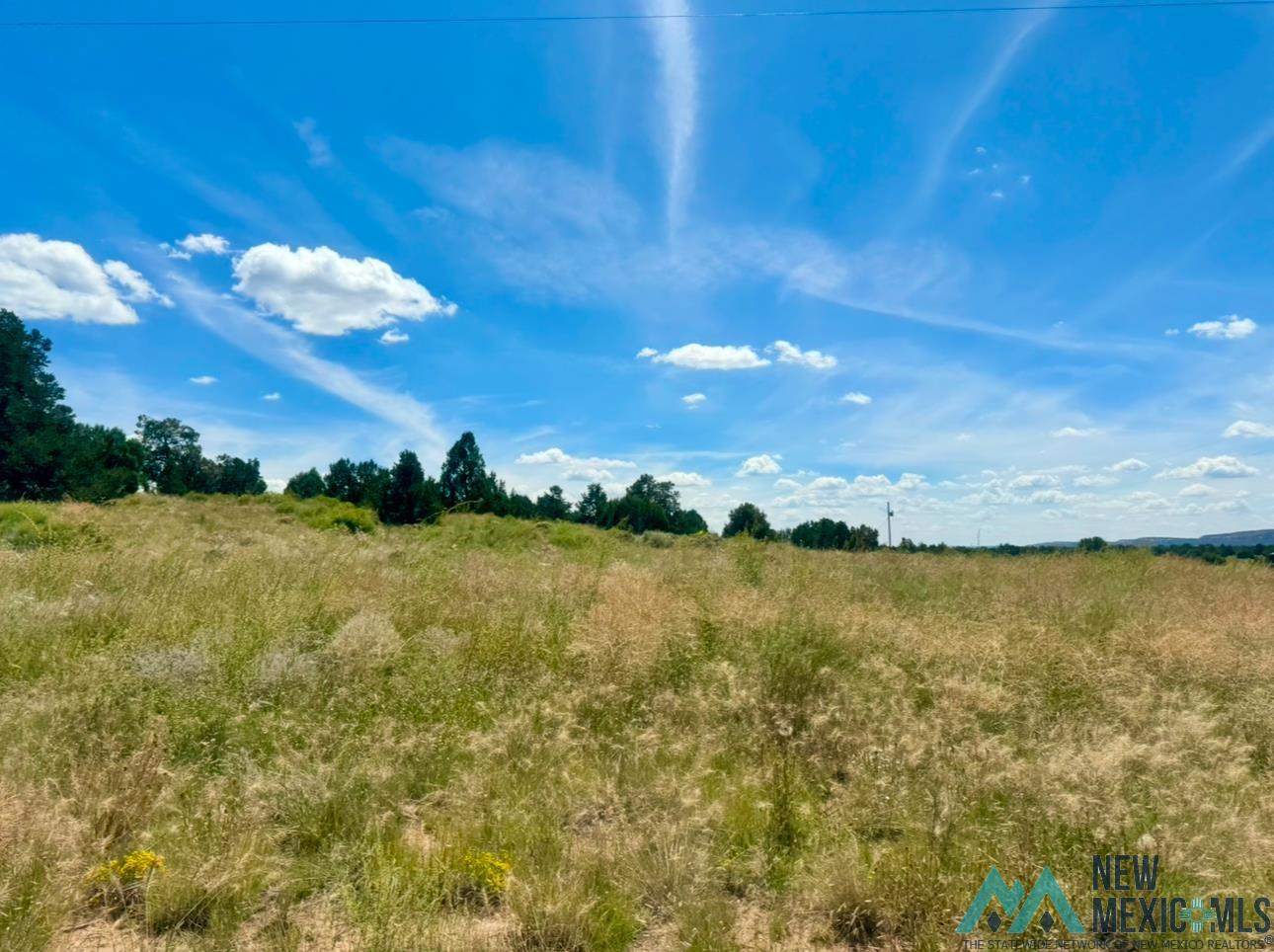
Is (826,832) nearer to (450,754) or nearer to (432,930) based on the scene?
(432,930)

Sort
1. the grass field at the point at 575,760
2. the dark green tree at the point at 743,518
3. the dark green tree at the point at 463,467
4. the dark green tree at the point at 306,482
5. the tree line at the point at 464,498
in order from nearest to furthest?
the grass field at the point at 575,760 < the dark green tree at the point at 743,518 < the tree line at the point at 464,498 < the dark green tree at the point at 463,467 < the dark green tree at the point at 306,482

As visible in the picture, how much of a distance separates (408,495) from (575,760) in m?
39.9

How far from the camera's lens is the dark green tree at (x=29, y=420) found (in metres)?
40.2

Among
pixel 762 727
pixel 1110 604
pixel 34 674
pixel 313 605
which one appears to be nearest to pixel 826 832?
pixel 762 727

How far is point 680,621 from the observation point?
5441mm

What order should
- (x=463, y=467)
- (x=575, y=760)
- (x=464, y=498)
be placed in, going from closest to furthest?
(x=575, y=760) < (x=464, y=498) < (x=463, y=467)

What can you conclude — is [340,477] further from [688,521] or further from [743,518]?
[743,518]

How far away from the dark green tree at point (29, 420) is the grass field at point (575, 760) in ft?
152

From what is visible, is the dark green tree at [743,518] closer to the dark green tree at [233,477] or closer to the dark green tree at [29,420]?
the dark green tree at [29,420]

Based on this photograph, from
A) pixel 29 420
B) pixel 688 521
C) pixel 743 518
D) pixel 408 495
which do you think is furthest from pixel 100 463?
pixel 743 518

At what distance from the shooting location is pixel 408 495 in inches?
1610

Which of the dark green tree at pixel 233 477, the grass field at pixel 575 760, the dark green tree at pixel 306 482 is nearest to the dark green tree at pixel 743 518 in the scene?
the grass field at pixel 575 760

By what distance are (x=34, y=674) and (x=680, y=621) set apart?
4294 millimetres

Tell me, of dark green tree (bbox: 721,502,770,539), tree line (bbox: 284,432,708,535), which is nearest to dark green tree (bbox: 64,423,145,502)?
tree line (bbox: 284,432,708,535)
